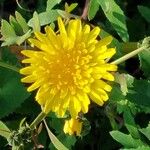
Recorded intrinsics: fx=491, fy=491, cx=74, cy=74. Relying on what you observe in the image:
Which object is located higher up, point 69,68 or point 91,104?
point 69,68

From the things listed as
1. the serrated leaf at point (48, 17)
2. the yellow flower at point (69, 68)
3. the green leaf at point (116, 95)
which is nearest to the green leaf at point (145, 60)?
the green leaf at point (116, 95)

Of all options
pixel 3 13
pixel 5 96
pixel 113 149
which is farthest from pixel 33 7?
pixel 113 149

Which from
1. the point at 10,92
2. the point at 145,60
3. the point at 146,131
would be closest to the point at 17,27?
the point at 10,92

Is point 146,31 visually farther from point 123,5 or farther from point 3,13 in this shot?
point 3,13

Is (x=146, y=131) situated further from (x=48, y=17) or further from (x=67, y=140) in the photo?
(x=48, y=17)

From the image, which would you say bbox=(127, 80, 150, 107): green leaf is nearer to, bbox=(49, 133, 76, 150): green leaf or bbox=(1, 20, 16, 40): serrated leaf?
bbox=(49, 133, 76, 150): green leaf

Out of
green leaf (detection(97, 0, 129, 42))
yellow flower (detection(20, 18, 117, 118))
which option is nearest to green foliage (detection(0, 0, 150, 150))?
green leaf (detection(97, 0, 129, 42))

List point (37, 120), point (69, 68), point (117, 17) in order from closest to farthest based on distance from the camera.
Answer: point (69, 68)
point (37, 120)
point (117, 17)

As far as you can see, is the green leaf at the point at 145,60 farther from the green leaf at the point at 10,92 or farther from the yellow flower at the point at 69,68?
the green leaf at the point at 10,92
